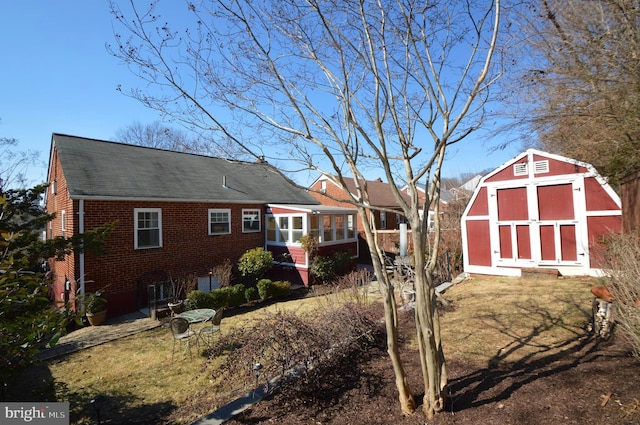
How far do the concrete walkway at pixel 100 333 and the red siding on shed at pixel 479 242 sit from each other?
1010cm

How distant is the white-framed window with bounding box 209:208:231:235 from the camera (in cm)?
1371

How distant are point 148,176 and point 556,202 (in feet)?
46.6

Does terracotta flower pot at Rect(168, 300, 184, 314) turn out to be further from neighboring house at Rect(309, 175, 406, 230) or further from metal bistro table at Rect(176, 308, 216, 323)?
neighboring house at Rect(309, 175, 406, 230)

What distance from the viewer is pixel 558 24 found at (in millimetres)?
7137

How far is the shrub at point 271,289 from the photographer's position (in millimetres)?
12133

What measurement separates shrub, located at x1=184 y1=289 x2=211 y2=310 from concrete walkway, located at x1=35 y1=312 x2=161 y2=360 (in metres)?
0.97

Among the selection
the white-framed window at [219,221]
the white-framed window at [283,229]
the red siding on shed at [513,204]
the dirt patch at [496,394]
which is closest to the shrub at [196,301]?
the white-framed window at [219,221]

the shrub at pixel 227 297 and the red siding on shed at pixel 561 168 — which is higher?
the red siding on shed at pixel 561 168

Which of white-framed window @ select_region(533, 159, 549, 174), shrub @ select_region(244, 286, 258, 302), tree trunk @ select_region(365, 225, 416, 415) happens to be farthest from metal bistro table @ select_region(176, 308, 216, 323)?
white-framed window @ select_region(533, 159, 549, 174)

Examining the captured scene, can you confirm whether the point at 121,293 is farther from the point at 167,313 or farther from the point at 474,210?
the point at 474,210

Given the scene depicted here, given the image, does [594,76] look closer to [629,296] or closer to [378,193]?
[629,296]

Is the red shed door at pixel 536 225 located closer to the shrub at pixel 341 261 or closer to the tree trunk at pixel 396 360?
the shrub at pixel 341 261

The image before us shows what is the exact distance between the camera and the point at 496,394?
3605 millimetres

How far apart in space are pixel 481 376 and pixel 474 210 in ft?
25.9
